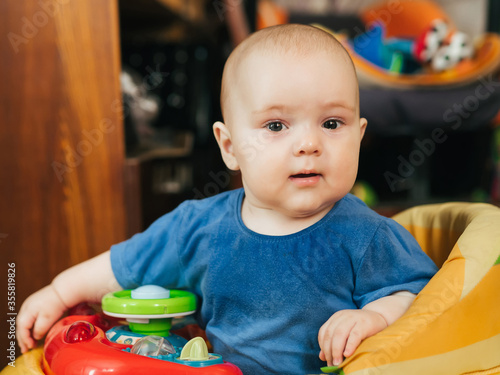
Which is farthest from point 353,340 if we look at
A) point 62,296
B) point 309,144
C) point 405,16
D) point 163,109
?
point 405,16

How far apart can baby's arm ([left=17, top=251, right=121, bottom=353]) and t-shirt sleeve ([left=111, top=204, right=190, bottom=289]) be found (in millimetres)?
20

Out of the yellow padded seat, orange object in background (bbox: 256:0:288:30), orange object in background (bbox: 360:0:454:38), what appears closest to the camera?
the yellow padded seat

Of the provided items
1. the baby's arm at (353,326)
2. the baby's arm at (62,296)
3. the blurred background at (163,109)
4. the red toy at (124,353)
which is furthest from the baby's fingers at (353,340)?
the blurred background at (163,109)

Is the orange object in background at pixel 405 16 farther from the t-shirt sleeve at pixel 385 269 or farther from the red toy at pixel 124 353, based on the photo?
the red toy at pixel 124 353

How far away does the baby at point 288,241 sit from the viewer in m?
0.69

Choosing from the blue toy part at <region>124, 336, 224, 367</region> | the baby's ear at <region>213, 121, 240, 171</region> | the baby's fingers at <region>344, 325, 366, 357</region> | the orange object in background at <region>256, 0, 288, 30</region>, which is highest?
the orange object in background at <region>256, 0, 288, 30</region>

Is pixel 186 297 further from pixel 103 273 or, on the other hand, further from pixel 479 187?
pixel 479 187

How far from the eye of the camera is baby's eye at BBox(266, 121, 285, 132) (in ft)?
2.34

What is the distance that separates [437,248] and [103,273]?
0.54 meters

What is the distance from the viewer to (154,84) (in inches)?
72.7

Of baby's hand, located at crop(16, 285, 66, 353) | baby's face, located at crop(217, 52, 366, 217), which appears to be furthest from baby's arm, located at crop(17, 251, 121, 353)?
baby's face, located at crop(217, 52, 366, 217)

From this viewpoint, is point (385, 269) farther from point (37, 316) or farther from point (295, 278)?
point (37, 316)

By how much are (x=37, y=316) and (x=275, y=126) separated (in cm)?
46

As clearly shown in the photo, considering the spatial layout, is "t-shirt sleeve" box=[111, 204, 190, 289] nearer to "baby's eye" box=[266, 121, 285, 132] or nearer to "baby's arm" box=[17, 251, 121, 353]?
"baby's arm" box=[17, 251, 121, 353]
